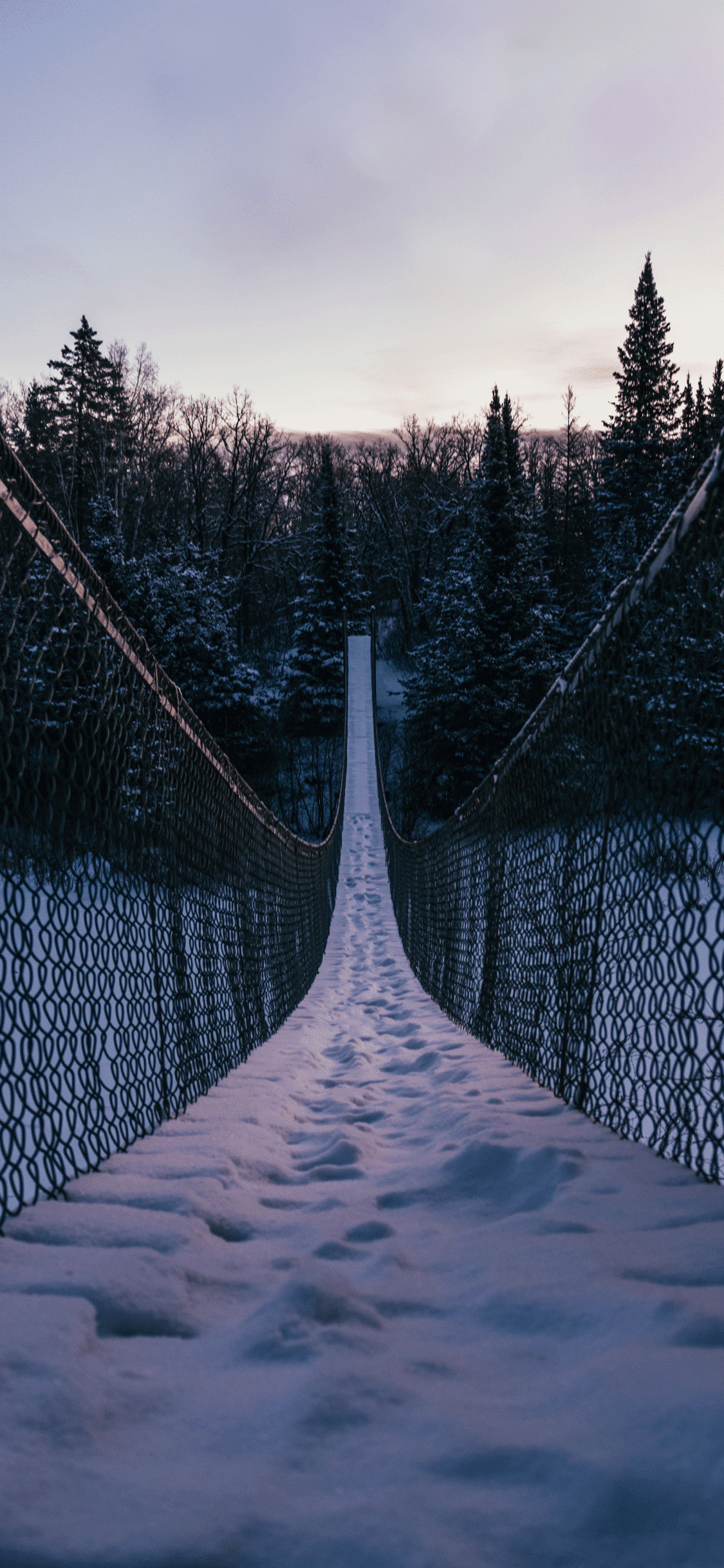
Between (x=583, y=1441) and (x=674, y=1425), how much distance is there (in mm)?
97

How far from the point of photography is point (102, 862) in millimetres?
2131

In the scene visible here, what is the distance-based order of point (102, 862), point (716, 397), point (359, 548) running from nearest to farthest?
1. point (102, 862)
2. point (716, 397)
3. point (359, 548)

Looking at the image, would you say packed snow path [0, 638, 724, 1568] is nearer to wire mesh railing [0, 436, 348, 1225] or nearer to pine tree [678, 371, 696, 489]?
wire mesh railing [0, 436, 348, 1225]

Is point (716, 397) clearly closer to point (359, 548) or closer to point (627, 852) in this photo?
point (359, 548)

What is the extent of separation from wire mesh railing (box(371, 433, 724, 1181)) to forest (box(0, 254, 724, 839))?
40.7 ft

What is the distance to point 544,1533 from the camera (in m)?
0.79

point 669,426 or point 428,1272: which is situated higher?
point 669,426

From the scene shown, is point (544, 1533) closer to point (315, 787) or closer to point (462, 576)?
point (462, 576)

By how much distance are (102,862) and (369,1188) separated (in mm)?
994

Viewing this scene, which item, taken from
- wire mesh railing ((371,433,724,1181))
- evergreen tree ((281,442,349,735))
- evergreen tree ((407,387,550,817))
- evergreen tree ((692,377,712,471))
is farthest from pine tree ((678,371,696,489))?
wire mesh railing ((371,433,724,1181))

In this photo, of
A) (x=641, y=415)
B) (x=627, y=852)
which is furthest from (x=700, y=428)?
(x=627, y=852)

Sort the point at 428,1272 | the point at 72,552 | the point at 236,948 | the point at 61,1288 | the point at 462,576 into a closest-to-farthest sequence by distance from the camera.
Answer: the point at 61,1288 → the point at 428,1272 → the point at 72,552 → the point at 236,948 → the point at 462,576

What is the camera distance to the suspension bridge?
852mm

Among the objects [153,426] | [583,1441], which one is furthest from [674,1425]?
[153,426]
